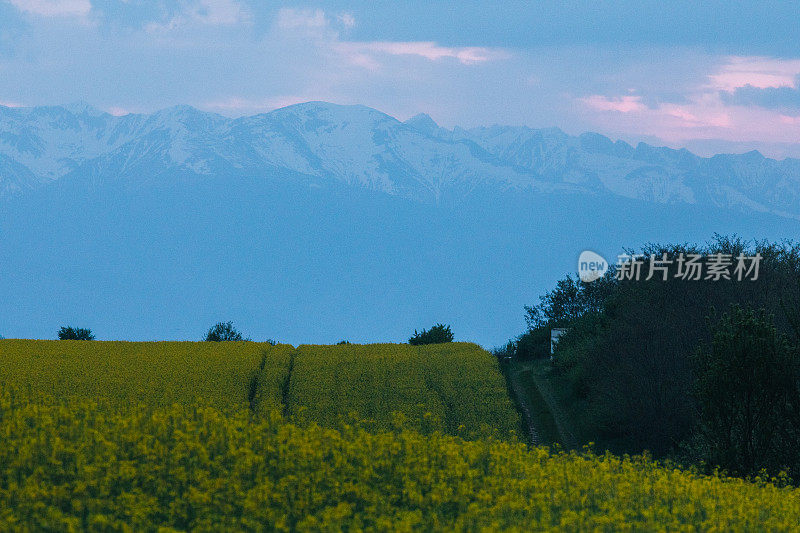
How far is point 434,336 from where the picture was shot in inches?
2425

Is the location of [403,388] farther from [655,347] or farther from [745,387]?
[745,387]

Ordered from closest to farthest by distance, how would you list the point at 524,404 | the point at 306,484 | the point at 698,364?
the point at 306,484
the point at 698,364
the point at 524,404

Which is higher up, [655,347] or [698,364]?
[655,347]

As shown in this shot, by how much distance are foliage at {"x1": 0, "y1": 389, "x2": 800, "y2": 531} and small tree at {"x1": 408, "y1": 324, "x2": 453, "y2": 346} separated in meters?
42.5

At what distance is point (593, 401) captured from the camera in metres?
38.9

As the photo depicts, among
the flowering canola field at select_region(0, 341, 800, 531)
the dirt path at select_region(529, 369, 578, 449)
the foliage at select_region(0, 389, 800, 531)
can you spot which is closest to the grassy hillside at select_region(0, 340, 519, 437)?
the dirt path at select_region(529, 369, 578, 449)

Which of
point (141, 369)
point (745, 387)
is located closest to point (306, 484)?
point (745, 387)

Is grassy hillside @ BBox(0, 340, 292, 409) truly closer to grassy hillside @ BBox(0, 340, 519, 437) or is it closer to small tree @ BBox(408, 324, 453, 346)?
grassy hillside @ BBox(0, 340, 519, 437)

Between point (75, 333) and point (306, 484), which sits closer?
point (306, 484)

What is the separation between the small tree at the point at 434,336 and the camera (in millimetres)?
61469

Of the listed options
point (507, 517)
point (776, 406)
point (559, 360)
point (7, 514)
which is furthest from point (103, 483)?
point (559, 360)

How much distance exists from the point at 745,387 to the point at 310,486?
46.9 ft

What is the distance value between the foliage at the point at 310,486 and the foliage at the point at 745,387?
14.0ft

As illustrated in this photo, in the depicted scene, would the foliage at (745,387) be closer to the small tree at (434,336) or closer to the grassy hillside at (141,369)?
the grassy hillside at (141,369)
